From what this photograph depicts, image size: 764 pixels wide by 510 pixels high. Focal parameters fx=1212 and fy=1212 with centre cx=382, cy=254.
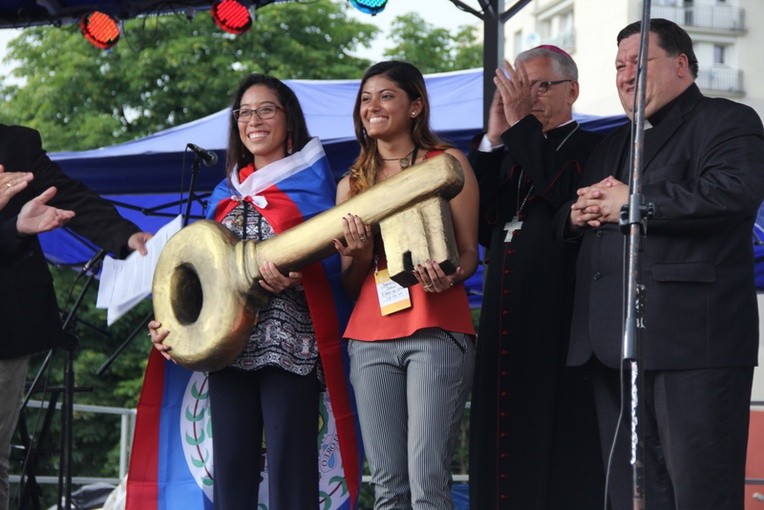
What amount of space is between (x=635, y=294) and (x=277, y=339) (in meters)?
1.67

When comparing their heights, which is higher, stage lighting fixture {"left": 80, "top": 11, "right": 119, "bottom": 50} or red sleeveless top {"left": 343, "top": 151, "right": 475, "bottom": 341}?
stage lighting fixture {"left": 80, "top": 11, "right": 119, "bottom": 50}

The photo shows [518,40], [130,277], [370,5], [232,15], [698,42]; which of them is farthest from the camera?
[518,40]

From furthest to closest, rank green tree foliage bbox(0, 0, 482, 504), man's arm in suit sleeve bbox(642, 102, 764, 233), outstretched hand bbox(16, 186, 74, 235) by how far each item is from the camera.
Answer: green tree foliage bbox(0, 0, 482, 504) < outstretched hand bbox(16, 186, 74, 235) < man's arm in suit sleeve bbox(642, 102, 764, 233)

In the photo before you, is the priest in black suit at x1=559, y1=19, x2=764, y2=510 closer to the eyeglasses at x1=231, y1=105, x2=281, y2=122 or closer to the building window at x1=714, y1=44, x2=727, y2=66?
the eyeglasses at x1=231, y1=105, x2=281, y2=122

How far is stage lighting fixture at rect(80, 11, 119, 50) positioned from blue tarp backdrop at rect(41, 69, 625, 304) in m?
0.79

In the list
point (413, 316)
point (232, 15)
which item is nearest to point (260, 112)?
point (413, 316)

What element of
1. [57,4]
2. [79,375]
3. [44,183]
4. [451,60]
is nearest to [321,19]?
[451,60]

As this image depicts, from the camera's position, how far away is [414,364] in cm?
413

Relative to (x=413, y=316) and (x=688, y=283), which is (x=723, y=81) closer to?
(x=413, y=316)

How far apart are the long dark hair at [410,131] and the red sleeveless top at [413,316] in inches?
13.0

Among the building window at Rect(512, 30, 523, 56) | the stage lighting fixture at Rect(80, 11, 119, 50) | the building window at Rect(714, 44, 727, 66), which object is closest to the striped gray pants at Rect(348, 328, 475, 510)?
the stage lighting fixture at Rect(80, 11, 119, 50)

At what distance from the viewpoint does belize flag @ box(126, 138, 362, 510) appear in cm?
457

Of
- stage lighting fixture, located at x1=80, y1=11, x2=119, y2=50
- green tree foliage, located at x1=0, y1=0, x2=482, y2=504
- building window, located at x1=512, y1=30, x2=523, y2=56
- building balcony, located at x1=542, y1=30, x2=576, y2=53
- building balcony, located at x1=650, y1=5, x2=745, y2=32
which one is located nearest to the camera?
stage lighting fixture, located at x1=80, y1=11, x2=119, y2=50

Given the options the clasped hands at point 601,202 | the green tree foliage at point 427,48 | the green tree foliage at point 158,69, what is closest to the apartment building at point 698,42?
the green tree foliage at point 427,48
